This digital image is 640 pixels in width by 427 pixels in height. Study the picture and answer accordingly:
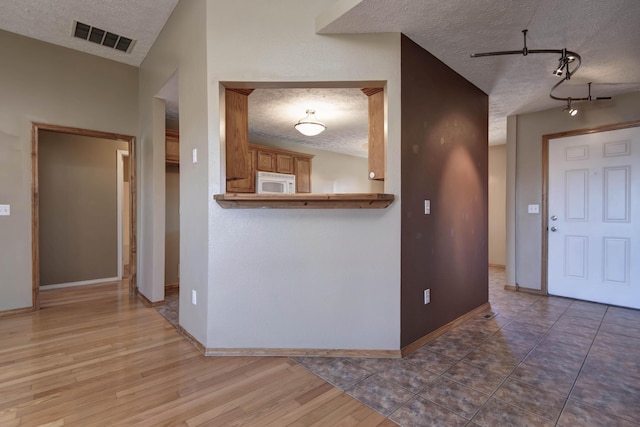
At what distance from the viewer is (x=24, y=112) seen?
122 inches

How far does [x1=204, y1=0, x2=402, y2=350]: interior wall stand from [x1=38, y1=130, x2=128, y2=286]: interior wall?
3.27 metres

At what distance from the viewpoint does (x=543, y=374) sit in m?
1.97

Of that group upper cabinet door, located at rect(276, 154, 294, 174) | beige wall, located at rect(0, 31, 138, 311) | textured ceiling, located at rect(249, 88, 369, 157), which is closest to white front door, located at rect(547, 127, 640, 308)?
textured ceiling, located at rect(249, 88, 369, 157)

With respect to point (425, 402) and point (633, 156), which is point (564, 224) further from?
point (425, 402)

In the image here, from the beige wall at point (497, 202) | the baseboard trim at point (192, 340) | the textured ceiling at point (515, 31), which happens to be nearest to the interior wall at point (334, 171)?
the beige wall at point (497, 202)

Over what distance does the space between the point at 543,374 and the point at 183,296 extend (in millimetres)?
2695

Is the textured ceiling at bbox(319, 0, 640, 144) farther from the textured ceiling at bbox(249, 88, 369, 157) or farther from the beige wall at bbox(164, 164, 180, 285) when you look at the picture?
the beige wall at bbox(164, 164, 180, 285)

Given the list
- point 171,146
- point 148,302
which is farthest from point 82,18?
point 148,302

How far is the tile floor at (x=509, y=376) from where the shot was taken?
158 cm

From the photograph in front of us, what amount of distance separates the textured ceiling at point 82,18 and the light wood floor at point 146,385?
9.20 feet

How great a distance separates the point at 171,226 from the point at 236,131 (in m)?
2.50

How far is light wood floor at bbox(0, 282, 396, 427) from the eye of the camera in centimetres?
154

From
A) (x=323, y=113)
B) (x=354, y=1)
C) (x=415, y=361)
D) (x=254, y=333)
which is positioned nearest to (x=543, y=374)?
(x=415, y=361)

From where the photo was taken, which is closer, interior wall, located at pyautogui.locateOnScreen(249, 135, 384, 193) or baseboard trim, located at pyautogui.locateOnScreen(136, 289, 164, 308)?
baseboard trim, located at pyautogui.locateOnScreen(136, 289, 164, 308)
